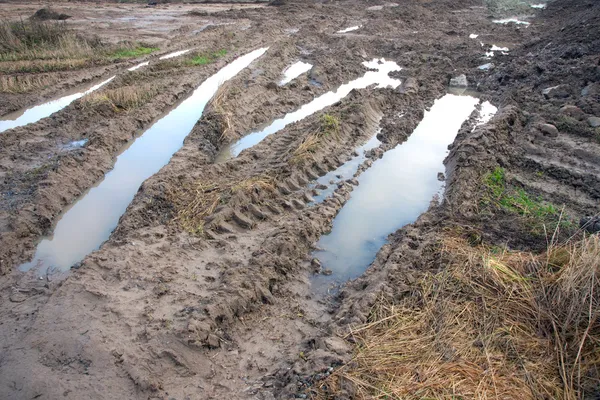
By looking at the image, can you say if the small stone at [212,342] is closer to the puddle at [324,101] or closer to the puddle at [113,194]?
the puddle at [113,194]

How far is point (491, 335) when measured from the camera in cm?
483

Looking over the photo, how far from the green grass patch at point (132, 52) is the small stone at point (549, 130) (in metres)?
14.7

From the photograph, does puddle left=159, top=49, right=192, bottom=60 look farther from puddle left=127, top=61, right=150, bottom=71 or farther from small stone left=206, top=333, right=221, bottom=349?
small stone left=206, top=333, right=221, bottom=349

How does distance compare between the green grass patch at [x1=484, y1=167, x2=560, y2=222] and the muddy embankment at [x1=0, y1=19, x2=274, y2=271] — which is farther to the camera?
the green grass patch at [x1=484, y1=167, x2=560, y2=222]

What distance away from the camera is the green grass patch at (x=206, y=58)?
53.5 feet

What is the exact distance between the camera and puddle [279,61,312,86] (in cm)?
1544

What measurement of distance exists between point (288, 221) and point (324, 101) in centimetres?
748

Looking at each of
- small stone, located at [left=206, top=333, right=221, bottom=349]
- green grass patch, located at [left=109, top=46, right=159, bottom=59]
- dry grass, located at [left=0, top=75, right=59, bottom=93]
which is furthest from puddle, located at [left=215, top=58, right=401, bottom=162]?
green grass patch, located at [left=109, top=46, right=159, bottom=59]

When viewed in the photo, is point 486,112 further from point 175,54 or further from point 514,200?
point 175,54

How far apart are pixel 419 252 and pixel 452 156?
176 inches

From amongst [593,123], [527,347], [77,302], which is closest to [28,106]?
A: [77,302]

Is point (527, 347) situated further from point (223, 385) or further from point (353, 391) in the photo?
point (223, 385)

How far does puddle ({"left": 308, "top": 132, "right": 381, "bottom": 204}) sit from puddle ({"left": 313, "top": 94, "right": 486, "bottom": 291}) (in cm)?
32

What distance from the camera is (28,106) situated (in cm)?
1253
